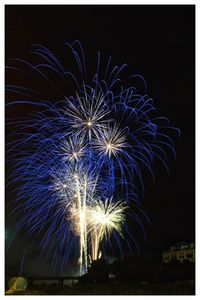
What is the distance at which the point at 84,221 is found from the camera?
30.2 metres

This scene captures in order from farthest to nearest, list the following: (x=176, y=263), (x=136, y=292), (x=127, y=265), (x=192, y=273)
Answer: (x=127, y=265), (x=176, y=263), (x=192, y=273), (x=136, y=292)

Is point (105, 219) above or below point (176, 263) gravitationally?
above

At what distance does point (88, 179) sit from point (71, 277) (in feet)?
35.7

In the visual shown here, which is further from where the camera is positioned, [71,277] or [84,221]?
[71,277]

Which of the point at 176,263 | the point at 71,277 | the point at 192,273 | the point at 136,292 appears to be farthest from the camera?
the point at 71,277

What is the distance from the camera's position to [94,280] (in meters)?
30.5

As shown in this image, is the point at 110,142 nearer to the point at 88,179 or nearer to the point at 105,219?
the point at 88,179

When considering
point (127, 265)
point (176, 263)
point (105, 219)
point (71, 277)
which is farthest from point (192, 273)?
point (71, 277)
